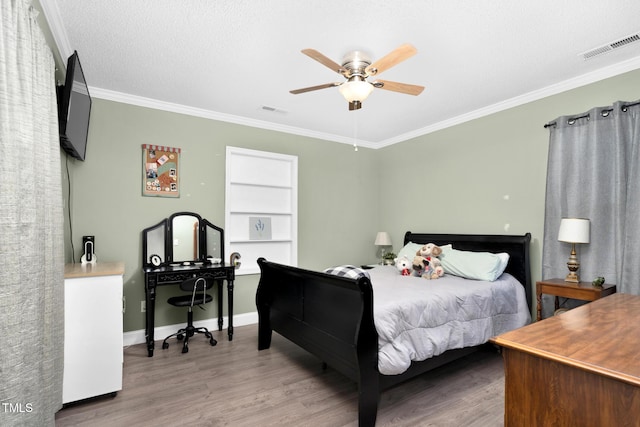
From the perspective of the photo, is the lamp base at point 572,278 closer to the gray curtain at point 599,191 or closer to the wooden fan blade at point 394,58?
the gray curtain at point 599,191

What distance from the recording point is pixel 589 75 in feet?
10.2

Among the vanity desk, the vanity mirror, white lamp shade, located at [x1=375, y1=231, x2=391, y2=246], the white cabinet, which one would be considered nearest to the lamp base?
white lamp shade, located at [x1=375, y1=231, x2=391, y2=246]

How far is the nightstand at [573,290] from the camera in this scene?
8.98ft

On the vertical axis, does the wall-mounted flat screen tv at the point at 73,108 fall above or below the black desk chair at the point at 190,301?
above

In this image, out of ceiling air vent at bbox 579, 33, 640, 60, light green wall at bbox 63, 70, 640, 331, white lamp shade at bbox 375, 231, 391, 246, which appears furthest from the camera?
white lamp shade at bbox 375, 231, 391, 246

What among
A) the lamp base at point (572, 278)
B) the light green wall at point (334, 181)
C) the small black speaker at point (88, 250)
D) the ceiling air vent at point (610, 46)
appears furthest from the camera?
the light green wall at point (334, 181)

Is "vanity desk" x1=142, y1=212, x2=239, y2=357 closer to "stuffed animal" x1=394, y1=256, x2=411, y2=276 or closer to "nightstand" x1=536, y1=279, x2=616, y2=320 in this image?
"stuffed animal" x1=394, y1=256, x2=411, y2=276

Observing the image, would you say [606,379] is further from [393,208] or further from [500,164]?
[393,208]

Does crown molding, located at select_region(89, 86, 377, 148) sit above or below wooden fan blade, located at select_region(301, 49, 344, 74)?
above

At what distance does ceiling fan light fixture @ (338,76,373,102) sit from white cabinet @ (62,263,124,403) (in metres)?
2.19

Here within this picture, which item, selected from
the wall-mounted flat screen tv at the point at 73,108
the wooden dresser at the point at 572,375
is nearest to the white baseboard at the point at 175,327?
the wall-mounted flat screen tv at the point at 73,108

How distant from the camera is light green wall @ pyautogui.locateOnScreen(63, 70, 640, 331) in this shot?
11.4 feet

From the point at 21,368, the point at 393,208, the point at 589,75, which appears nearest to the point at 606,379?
the point at 21,368

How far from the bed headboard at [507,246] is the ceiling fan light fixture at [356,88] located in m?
2.42
